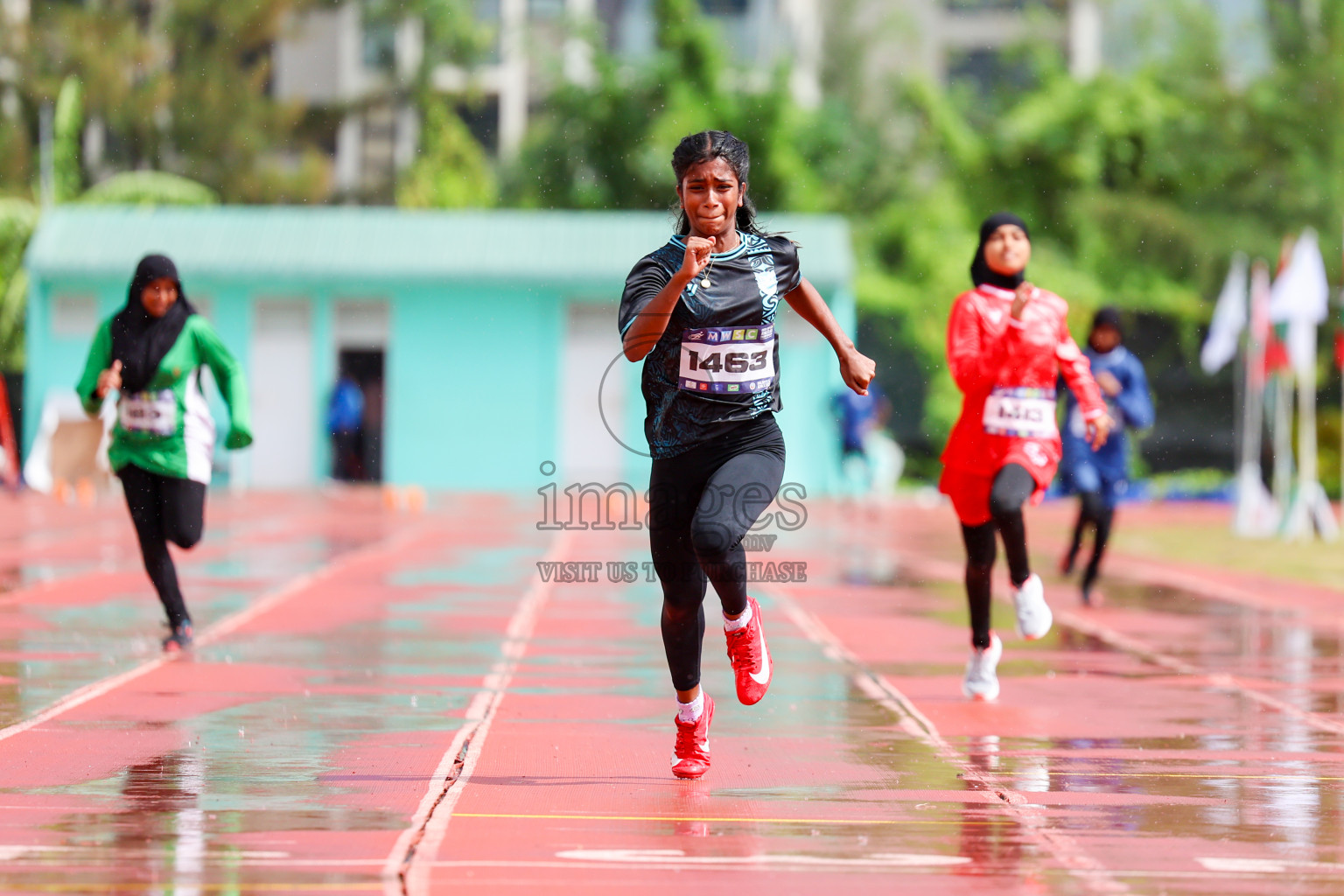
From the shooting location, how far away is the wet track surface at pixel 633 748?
14.6 ft

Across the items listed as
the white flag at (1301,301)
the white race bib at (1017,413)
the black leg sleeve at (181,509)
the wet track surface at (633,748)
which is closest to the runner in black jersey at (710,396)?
the wet track surface at (633,748)

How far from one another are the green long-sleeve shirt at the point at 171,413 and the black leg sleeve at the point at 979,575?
11.1ft

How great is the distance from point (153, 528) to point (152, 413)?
1.81 ft

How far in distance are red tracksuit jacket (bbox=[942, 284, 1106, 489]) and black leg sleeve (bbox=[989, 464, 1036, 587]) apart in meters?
0.05

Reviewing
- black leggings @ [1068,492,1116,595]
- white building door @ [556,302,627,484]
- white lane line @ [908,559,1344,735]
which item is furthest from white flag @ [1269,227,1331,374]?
white building door @ [556,302,627,484]

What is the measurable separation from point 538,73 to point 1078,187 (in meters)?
21.3

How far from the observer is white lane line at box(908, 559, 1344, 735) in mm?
7020

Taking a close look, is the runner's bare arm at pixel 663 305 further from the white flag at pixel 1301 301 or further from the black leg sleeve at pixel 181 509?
the white flag at pixel 1301 301

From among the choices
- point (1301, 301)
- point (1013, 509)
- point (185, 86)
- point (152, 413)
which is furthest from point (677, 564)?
point (185, 86)

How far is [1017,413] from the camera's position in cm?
747

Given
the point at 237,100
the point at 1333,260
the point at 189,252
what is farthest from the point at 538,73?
the point at 1333,260

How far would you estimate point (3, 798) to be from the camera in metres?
5.16

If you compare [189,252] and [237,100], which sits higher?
[237,100]

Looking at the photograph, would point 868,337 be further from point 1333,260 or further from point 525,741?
point 525,741
